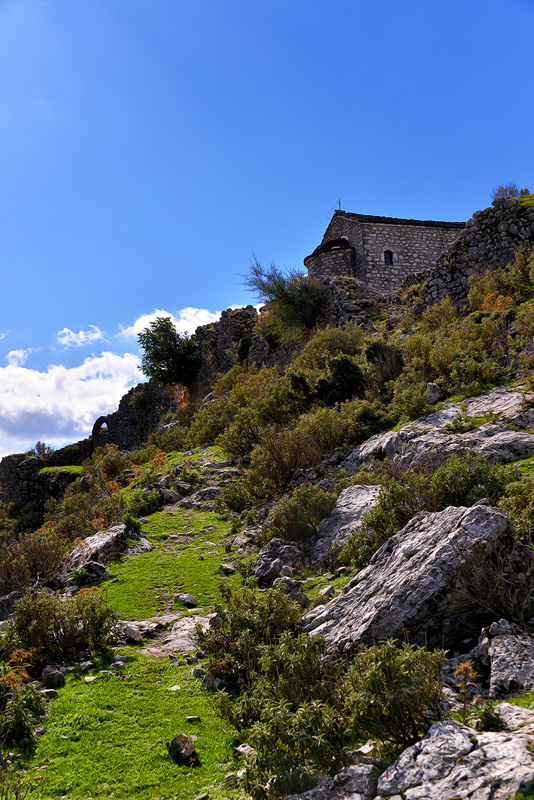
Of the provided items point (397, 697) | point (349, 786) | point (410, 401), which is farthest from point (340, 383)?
point (349, 786)

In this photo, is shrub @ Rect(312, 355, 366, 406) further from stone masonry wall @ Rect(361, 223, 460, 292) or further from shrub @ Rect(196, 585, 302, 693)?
stone masonry wall @ Rect(361, 223, 460, 292)

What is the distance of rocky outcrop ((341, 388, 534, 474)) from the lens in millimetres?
6513

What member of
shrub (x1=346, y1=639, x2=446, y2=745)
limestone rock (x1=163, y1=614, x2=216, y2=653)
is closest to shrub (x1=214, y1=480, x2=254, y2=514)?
limestone rock (x1=163, y1=614, x2=216, y2=653)

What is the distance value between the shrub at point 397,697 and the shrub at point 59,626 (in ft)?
10.4

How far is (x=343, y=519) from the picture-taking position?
689 cm

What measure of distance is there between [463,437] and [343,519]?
6.99ft

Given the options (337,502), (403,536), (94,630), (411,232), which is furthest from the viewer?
(411,232)

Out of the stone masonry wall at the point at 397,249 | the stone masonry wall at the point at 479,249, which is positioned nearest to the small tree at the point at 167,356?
the stone masonry wall at the point at 397,249

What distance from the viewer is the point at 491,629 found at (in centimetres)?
349

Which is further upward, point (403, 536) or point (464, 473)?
point (464, 473)

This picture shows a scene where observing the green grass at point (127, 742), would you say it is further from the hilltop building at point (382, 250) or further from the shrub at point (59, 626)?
the hilltop building at point (382, 250)

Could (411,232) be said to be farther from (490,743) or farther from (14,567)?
(490,743)

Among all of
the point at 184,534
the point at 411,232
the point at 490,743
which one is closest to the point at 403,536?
the point at 490,743

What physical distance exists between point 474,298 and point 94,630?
11.2 metres
